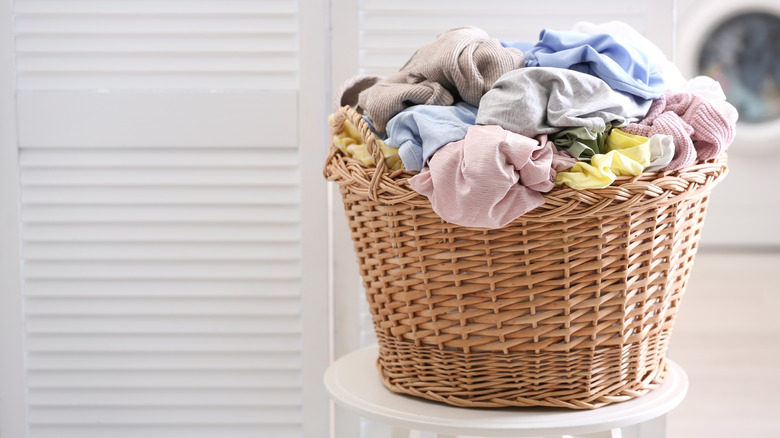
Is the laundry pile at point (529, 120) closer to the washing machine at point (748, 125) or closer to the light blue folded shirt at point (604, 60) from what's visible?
the light blue folded shirt at point (604, 60)

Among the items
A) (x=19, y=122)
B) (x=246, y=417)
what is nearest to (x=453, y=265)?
(x=246, y=417)

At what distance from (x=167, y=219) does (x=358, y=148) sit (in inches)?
22.9

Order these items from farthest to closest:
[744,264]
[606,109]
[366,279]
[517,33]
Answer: [744,264] → [517,33] → [366,279] → [606,109]

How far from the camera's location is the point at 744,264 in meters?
3.21

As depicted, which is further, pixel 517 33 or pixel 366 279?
pixel 517 33

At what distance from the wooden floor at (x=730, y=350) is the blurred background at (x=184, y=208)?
40.7 inches

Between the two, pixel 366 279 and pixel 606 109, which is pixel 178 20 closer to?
pixel 366 279

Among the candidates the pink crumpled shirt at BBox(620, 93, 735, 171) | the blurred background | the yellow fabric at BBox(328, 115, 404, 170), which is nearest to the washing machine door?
the blurred background

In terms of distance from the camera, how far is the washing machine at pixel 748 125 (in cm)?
339

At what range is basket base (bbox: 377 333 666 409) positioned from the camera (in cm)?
67

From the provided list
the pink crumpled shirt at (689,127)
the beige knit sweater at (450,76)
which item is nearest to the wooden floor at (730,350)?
the pink crumpled shirt at (689,127)

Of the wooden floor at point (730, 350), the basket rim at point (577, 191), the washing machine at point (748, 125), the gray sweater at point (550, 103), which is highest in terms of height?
the gray sweater at point (550, 103)

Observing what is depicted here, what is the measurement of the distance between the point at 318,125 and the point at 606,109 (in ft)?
2.00

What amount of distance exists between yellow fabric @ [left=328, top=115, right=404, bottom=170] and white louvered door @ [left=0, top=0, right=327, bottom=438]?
0.39 metres
